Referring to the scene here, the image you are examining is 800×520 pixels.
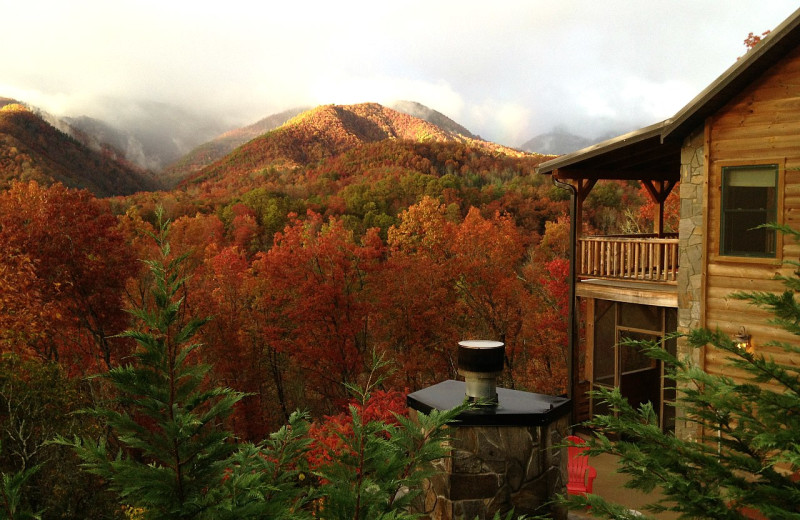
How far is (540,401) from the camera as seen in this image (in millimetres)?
7684

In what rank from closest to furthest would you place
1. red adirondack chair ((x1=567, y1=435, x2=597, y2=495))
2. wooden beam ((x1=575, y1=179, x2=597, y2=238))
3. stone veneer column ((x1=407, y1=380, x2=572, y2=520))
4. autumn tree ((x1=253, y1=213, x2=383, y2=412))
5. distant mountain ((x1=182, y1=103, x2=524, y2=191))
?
stone veneer column ((x1=407, y1=380, x2=572, y2=520))
red adirondack chair ((x1=567, y1=435, x2=597, y2=495))
wooden beam ((x1=575, y1=179, x2=597, y2=238))
autumn tree ((x1=253, y1=213, x2=383, y2=412))
distant mountain ((x1=182, y1=103, x2=524, y2=191))

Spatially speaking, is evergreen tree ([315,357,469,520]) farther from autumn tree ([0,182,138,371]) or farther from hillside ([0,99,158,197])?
hillside ([0,99,158,197])

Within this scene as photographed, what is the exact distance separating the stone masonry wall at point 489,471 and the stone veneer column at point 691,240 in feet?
13.7

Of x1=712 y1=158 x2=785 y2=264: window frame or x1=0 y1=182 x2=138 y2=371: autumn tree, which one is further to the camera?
x1=0 y1=182 x2=138 y2=371: autumn tree

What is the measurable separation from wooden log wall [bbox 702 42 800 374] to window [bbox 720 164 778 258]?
12cm

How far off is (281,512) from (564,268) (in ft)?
73.5

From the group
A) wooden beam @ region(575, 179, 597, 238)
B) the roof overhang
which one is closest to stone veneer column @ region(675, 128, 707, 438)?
the roof overhang

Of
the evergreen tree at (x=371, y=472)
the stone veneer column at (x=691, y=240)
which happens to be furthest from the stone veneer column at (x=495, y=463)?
the stone veneer column at (x=691, y=240)

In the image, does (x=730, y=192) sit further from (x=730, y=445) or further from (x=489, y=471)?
(x=730, y=445)

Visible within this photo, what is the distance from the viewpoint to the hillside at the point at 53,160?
148 ft

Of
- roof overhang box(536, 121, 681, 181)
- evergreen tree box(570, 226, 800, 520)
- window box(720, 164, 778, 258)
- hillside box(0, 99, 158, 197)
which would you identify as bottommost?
evergreen tree box(570, 226, 800, 520)

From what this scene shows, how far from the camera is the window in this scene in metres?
9.08

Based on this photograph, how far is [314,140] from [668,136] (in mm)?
103041

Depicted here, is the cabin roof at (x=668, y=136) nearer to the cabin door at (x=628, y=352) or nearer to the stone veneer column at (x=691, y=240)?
the stone veneer column at (x=691, y=240)
